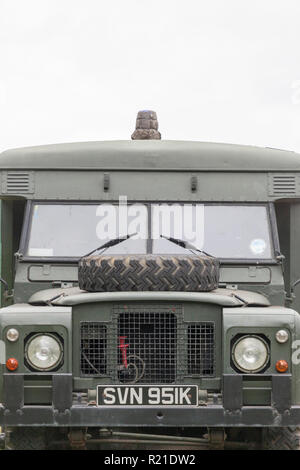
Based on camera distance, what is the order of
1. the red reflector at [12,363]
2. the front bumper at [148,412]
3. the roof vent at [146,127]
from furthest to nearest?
the roof vent at [146,127], the red reflector at [12,363], the front bumper at [148,412]

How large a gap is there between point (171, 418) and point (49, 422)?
76cm

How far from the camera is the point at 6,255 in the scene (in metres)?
7.54

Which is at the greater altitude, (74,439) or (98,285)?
(98,285)

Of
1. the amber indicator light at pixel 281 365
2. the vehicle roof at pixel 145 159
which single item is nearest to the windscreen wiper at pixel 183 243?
the vehicle roof at pixel 145 159

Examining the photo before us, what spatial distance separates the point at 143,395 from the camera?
5.59m

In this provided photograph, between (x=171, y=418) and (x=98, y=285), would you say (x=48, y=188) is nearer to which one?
(x=98, y=285)

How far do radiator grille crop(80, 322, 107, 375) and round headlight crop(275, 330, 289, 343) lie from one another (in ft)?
3.64

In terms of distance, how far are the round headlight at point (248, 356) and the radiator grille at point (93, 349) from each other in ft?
2.78

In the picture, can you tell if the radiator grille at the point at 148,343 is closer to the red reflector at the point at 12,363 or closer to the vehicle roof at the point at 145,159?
the red reflector at the point at 12,363

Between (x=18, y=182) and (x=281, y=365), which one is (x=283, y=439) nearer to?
(x=281, y=365)

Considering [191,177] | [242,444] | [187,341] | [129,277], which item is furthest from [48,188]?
[242,444]

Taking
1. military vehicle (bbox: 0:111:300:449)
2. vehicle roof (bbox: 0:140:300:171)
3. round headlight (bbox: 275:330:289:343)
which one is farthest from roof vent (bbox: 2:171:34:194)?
round headlight (bbox: 275:330:289:343)

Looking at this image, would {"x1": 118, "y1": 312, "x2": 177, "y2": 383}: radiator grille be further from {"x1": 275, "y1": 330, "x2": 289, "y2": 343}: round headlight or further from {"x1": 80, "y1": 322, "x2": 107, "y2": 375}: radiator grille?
{"x1": 275, "y1": 330, "x2": 289, "y2": 343}: round headlight

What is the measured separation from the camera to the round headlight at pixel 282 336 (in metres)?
5.67
